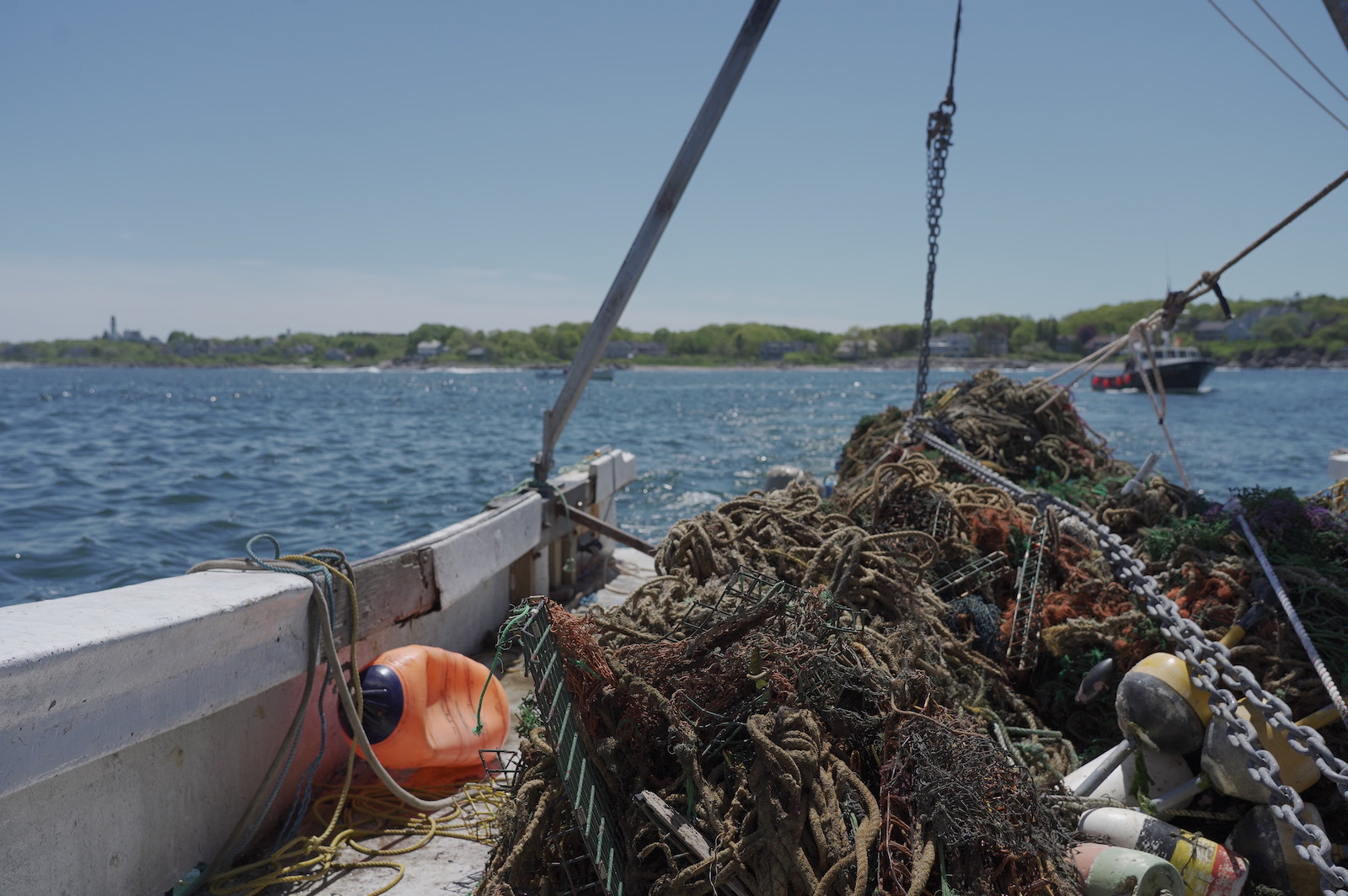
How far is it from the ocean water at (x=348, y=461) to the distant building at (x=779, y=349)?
112 m

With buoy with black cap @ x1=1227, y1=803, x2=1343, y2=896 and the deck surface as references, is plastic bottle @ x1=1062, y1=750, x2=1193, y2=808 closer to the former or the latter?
buoy with black cap @ x1=1227, y1=803, x2=1343, y2=896

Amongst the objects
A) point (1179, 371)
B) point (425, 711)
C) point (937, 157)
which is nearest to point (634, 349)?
point (1179, 371)

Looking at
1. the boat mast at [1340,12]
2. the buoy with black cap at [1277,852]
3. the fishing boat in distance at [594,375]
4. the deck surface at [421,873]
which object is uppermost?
the boat mast at [1340,12]

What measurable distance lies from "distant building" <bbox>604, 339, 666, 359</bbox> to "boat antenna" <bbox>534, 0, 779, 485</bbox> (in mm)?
156507

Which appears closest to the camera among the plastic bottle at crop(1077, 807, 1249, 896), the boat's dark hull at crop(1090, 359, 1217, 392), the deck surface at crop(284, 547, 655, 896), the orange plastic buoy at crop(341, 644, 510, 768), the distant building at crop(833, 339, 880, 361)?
the plastic bottle at crop(1077, 807, 1249, 896)

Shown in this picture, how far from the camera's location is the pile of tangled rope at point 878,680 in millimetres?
2475

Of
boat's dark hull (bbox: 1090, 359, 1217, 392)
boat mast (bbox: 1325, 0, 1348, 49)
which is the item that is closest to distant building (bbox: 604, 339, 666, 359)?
boat's dark hull (bbox: 1090, 359, 1217, 392)

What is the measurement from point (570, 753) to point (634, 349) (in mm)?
161805

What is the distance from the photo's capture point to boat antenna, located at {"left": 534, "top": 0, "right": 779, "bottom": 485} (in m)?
5.43

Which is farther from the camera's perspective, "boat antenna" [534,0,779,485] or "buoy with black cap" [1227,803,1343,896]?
"boat antenna" [534,0,779,485]

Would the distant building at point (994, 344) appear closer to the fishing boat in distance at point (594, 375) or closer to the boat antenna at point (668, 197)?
the fishing boat in distance at point (594, 375)

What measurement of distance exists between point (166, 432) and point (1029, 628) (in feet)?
91.9

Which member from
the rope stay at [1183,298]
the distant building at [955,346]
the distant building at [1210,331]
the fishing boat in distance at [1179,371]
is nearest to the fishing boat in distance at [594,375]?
the fishing boat in distance at [1179,371]

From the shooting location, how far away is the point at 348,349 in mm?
159625
